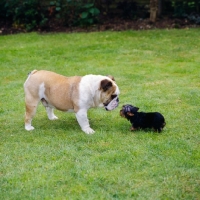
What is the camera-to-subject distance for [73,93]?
6262mm

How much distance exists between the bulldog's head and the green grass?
1.25ft

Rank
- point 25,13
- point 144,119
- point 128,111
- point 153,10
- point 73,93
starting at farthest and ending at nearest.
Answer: point 25,13
point 153,10
point 73,93
point 128,111
point 144,119

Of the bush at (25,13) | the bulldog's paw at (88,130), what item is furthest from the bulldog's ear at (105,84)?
the bush at (25,13)

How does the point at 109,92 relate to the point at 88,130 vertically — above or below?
above

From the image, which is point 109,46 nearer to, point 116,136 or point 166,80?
point 166,80

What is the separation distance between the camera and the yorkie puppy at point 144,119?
19.4 feet

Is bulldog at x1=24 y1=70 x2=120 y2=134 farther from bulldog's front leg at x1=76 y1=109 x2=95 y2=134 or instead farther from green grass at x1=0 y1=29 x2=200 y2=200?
green grass at x1=0 y1=29 x2=200 y2=200

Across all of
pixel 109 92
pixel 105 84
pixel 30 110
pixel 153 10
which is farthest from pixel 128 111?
pixel 153 10

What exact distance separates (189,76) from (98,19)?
6895 mm

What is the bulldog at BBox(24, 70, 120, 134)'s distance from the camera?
6191 mm

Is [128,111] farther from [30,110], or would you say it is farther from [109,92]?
[30,110]

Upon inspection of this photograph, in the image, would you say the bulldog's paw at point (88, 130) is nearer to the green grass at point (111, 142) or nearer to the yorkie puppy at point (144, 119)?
the green grass at point (111, 142)

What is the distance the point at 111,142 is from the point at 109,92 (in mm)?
758

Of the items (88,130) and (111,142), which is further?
(88,130)
